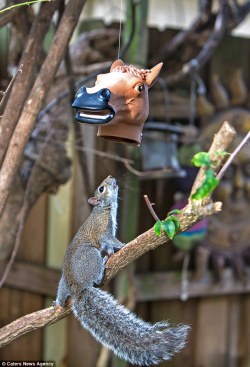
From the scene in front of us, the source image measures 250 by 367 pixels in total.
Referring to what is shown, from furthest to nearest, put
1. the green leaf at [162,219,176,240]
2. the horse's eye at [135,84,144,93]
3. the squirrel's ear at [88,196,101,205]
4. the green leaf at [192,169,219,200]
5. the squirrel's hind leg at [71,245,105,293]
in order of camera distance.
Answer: the squirrel's ear at [88,196,101,205] → the squirrel's hind leg at [71,245,105,293] → the horse's eye at [135,84,144,93] → the green leaf at [162,219,176,240] → the green leaf at [192,169,219,200]

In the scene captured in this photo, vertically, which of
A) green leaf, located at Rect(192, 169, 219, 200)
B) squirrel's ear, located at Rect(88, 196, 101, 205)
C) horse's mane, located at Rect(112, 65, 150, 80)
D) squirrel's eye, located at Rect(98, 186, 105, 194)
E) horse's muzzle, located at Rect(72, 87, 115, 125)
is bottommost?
green leaf, located at Rect(192, 169, 219, 200)

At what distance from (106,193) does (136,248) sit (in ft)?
1.39

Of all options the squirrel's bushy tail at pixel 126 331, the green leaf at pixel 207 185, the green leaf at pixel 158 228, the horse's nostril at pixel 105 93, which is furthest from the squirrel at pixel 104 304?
the horse's nostril at pixel 105 93

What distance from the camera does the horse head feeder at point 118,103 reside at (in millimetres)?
1152

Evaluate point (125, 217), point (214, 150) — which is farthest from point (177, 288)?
point (214, 150)

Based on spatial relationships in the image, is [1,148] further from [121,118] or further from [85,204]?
[85,204]

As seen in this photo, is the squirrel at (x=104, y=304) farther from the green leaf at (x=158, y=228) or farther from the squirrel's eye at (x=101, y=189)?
the green leaf at (x=158, y=228)

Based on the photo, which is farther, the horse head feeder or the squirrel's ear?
the squirrel's ear

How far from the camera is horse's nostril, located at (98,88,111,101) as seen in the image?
3.81 feet

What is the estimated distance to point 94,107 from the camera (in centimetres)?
114

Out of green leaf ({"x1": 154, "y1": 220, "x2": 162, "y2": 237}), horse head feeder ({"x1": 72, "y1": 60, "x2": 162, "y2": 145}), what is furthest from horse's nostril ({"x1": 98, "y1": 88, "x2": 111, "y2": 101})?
green leaf ({"x1": 154, "y1": 220, "x2": 162, "y2": 237})

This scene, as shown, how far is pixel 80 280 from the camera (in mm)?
1425

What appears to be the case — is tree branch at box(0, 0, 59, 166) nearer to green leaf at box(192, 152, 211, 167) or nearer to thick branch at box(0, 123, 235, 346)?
thick branch at box(0, 123, 235, 346)

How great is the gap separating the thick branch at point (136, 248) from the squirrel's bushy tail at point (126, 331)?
0.05 m
